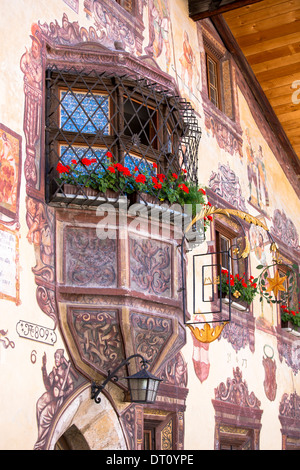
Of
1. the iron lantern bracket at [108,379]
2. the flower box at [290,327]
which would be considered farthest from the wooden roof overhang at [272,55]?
the iron lantern bracket at [108,379]

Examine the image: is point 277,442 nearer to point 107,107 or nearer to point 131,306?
point 131,306

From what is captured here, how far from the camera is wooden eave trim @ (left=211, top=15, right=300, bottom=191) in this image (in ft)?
37.8

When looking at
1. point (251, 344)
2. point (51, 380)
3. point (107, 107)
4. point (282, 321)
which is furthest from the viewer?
point (282, 321)

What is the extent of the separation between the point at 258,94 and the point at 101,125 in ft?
18.8

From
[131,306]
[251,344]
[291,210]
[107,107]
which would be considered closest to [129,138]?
[107,107]

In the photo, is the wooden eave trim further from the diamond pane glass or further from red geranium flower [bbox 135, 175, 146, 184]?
red geranium flower [bbox 135, 175, 146, 184]

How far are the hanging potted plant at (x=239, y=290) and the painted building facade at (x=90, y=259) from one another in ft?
1.06

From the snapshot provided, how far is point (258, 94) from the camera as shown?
1238cm

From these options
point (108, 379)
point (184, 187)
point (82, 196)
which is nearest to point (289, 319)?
point (184, 187)

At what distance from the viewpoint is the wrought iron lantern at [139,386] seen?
6.73 m

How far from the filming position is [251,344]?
9922mm

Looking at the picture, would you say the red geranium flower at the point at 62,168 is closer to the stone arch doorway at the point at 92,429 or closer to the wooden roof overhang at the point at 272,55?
the stone arch doorway at the point at 92,429

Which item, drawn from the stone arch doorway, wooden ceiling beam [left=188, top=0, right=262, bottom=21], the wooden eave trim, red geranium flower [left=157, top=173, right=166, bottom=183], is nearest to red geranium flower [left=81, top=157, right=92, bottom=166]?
red geranium flower [left=157, top=173, right=166, bottom=183]

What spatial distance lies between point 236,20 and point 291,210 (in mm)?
3356
